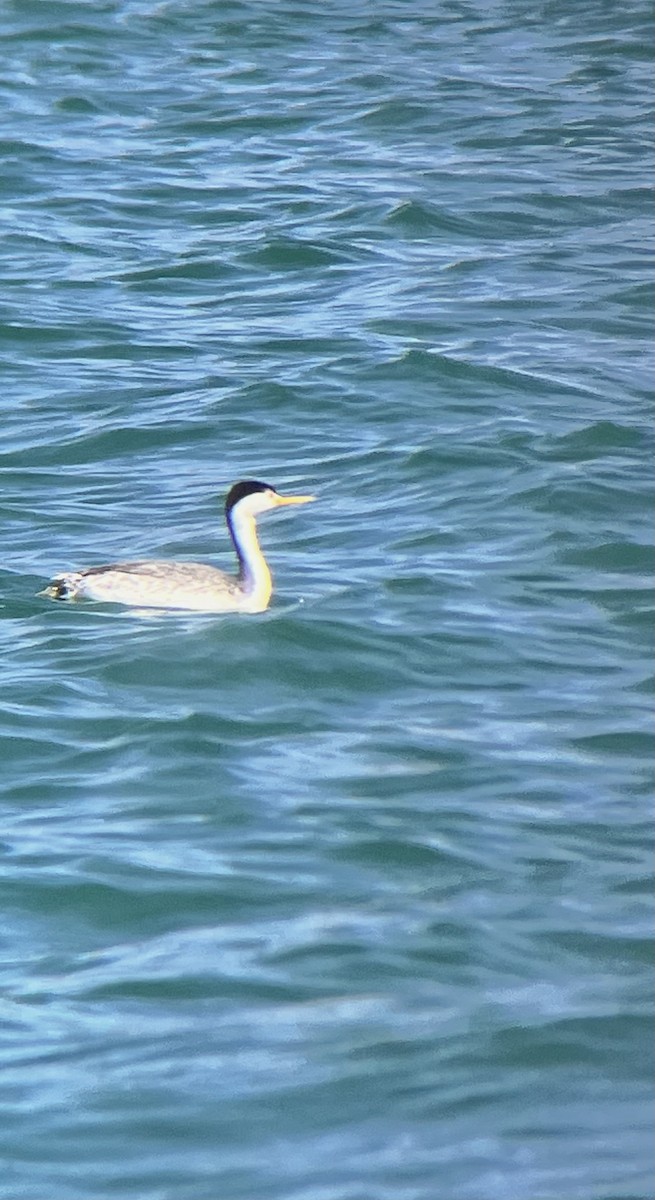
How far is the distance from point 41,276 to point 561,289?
13.1ft

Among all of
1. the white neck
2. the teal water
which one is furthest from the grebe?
the teal water

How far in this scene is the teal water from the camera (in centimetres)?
654

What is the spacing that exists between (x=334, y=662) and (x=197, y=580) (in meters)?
1.02

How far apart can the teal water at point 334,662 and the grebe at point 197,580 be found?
131mm

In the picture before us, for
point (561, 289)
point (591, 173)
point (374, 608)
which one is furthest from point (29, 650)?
point (591, 173)

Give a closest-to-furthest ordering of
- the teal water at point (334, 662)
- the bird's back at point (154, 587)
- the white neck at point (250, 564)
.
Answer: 1. the teal water at point (334, 662)
2. the bird's back at point (154, 587)
3. the white neck at point (250, 564)

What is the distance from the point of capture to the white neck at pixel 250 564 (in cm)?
1091

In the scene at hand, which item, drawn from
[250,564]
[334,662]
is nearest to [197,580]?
[250,564]

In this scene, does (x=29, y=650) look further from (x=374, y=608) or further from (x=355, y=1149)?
(x=355, y=1149)

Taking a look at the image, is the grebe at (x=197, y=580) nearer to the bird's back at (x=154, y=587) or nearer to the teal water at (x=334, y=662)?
the bird's back at (x=154, y=587)

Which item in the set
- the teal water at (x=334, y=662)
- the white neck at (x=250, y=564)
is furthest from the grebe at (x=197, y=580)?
the teal water at (x=334, y=662)

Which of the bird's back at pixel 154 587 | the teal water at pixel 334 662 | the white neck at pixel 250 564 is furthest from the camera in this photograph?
the white neck at pixel 250 564

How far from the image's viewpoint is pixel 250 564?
10977 millimetres

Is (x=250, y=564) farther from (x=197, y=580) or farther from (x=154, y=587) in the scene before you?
(x=154, y=587)
